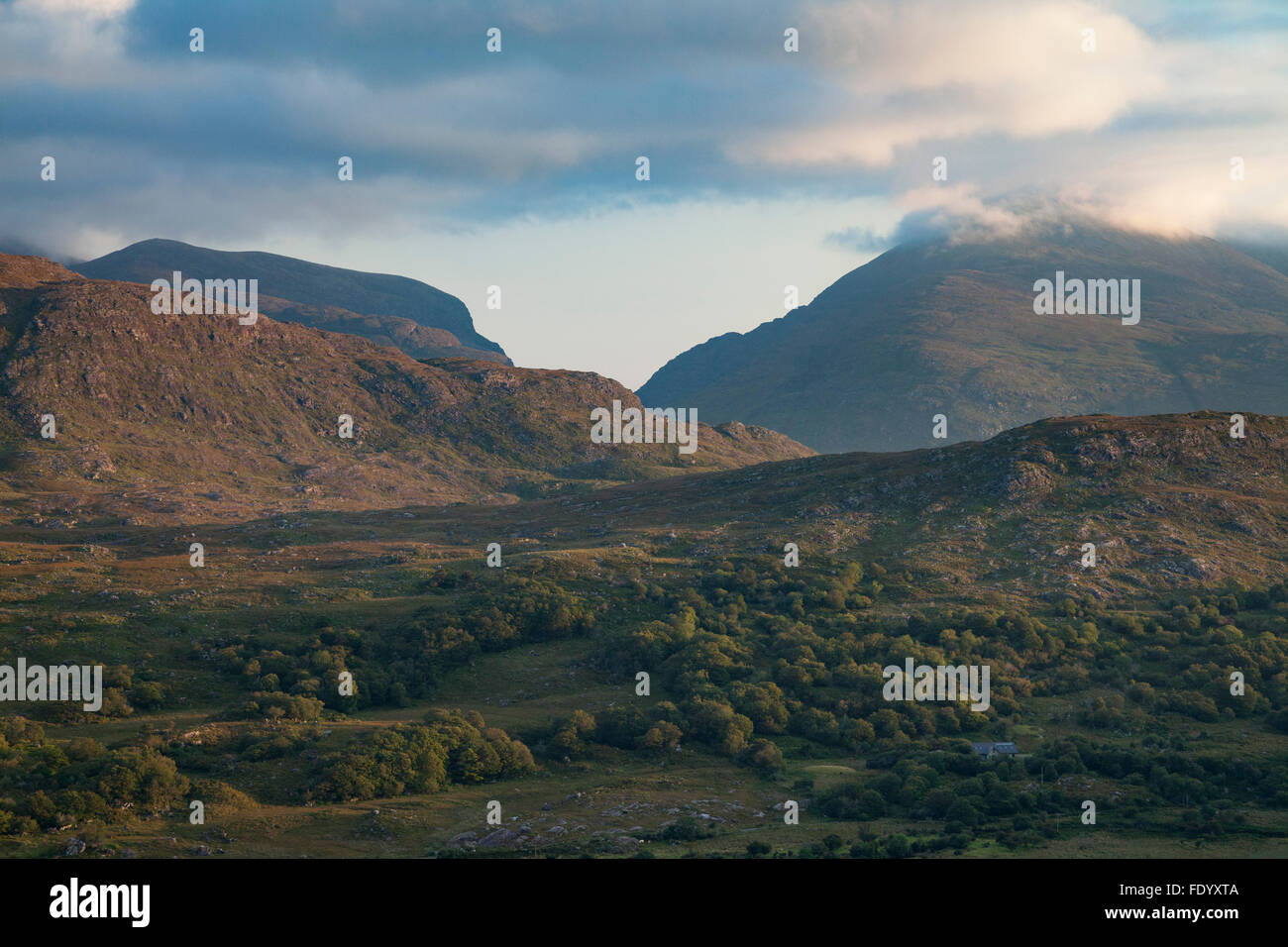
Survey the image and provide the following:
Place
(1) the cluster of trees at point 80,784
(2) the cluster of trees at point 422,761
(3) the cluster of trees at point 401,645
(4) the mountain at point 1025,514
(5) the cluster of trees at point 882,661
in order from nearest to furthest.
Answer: (1) the cluster of trees at point 80,784 < (2) the cluster of trees at point 422,761 < (5) the cluster of trees at point 882,661 < (3) the cluster of trees at point 401,645 < (4) the mountain at point 1025,514

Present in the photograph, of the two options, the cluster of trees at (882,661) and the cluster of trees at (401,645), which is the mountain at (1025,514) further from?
the cluster of trees at (401,645)

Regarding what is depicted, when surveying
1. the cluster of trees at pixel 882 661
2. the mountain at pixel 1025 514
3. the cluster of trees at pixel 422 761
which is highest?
the mountain at pixel 1025 514

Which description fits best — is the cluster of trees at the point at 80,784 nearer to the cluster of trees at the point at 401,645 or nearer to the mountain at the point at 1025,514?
the cluster of trees at the point at 401,645

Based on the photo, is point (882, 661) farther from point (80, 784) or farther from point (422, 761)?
point (80, 784)

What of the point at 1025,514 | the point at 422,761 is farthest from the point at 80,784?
the point at 1025,514

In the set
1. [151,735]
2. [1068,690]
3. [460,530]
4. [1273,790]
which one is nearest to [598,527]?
[460,530]

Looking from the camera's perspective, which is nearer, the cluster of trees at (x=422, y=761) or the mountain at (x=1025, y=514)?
the cluster of trees at (x=422, y=761)

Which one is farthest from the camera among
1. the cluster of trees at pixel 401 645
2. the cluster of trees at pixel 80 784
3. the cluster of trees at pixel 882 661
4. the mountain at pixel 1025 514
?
the mountain at pixel 1025 514

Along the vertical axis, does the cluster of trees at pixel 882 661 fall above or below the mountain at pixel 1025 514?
below

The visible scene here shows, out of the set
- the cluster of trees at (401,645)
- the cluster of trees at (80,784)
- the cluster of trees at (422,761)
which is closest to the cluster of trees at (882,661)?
the cluster of trees at (422,761)

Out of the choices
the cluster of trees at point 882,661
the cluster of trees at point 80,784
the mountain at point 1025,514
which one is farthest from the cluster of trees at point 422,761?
the mountain at point 1025,514
